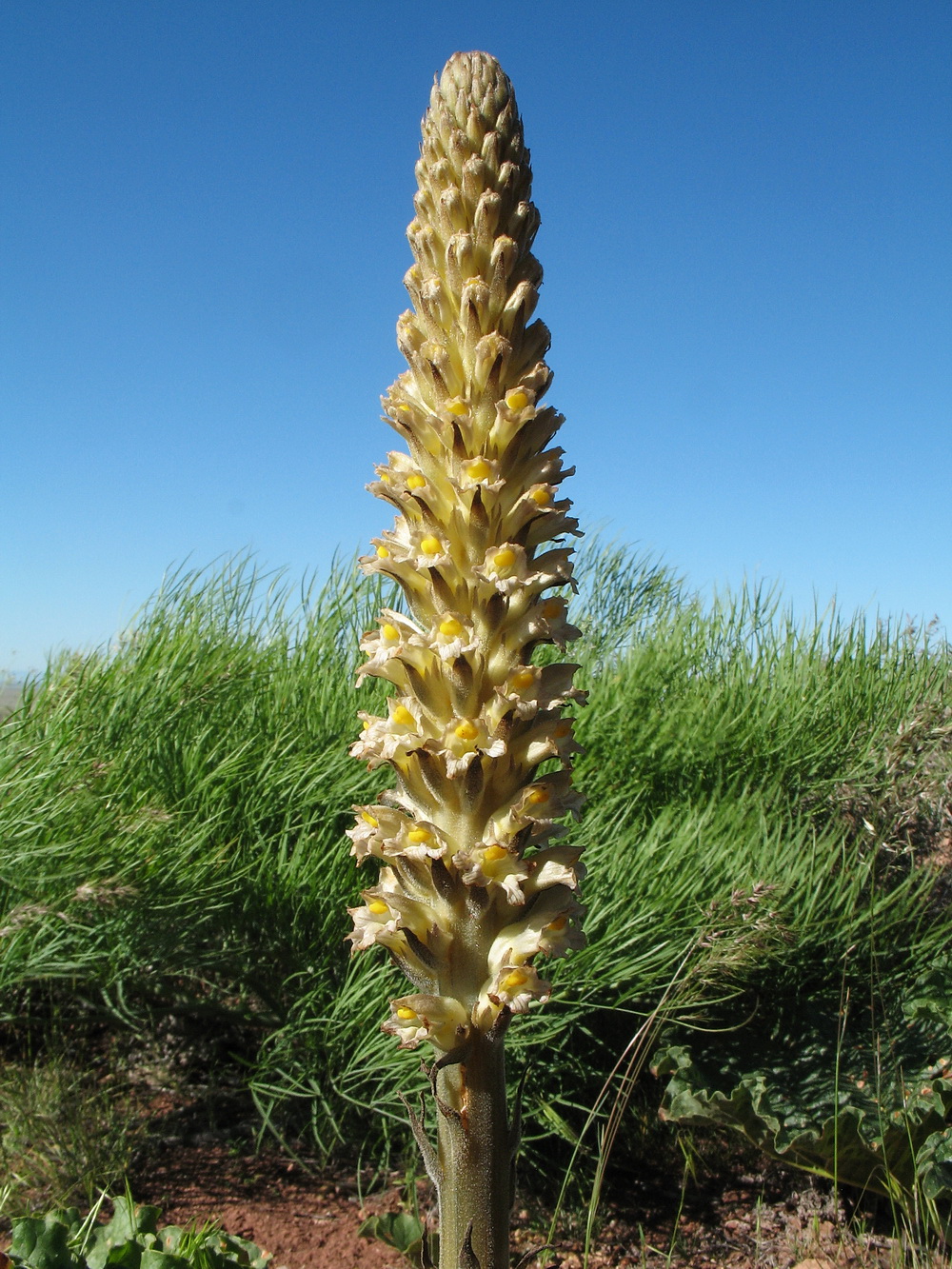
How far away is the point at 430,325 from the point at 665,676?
11.2ft

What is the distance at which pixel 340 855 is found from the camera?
11.1 feet

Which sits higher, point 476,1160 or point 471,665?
point 471,665

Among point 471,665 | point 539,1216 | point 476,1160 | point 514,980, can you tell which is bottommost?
point 539,1216

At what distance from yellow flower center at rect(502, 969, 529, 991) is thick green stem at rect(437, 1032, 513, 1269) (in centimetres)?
10

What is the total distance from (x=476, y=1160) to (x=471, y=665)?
70cm

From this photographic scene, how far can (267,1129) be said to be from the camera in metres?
3.55

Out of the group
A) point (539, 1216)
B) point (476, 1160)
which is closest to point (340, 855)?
point (539, 1216)

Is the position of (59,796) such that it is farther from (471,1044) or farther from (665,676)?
(665,676)

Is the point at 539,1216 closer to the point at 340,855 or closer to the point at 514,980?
the point at 340,855

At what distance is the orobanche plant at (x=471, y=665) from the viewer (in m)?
1.37

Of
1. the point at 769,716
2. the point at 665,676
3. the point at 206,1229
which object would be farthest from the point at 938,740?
the point at 206,1229

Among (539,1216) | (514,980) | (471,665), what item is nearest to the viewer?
(514,980)

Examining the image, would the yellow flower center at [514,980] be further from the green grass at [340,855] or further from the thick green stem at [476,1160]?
the green grass at [340,855]

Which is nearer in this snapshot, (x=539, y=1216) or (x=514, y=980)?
(x=514, y=980)
